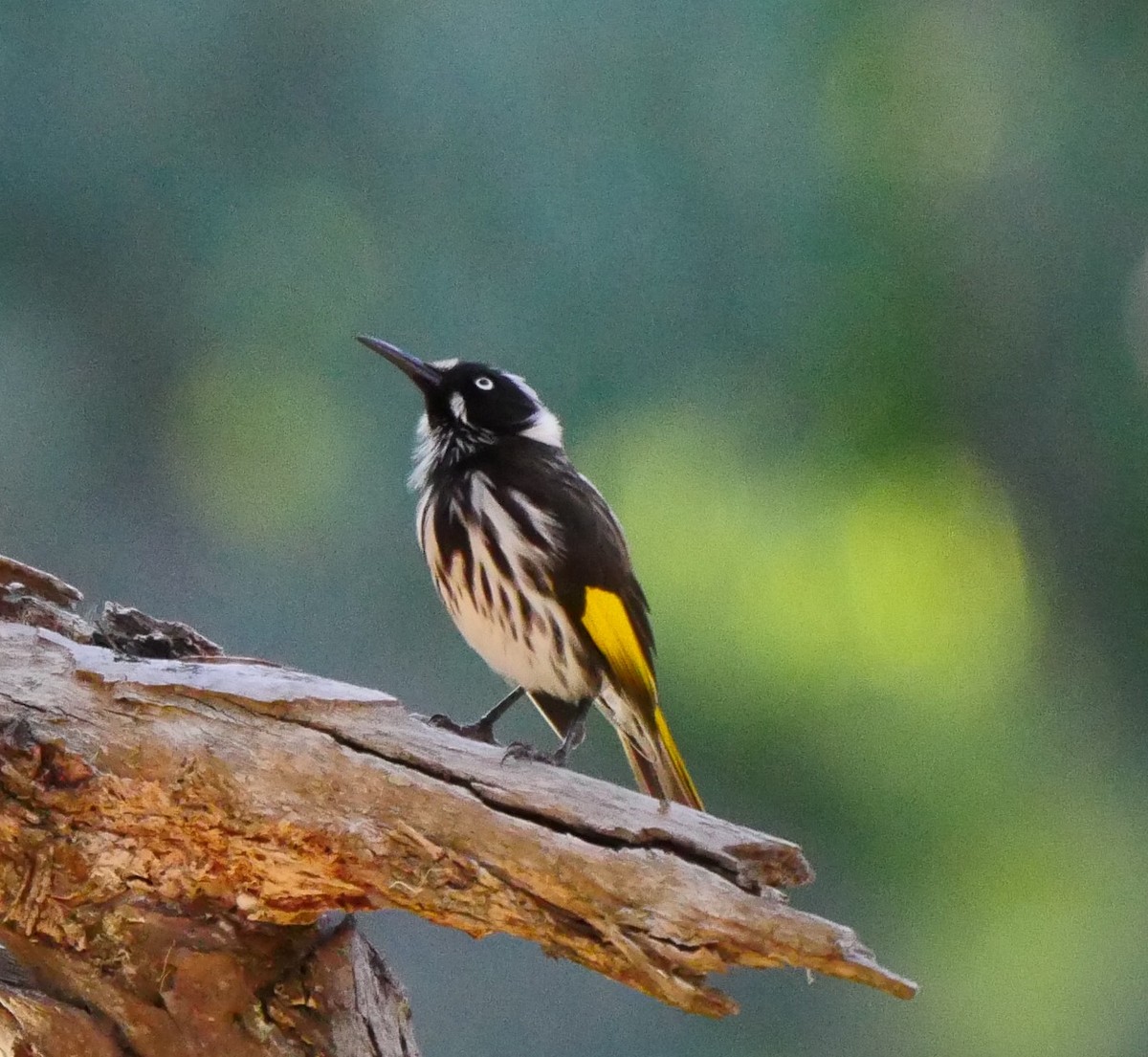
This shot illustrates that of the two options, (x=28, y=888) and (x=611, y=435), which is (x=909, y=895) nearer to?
(x=611, y=435)

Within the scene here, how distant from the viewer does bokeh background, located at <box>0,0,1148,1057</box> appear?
110 inches

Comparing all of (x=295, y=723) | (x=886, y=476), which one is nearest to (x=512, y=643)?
(x=295, y=723)

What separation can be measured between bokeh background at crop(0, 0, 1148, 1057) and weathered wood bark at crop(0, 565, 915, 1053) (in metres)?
1.16

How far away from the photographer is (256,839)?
157cm

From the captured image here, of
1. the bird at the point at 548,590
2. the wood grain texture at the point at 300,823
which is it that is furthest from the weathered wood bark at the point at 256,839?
the bird at the point at 548,590

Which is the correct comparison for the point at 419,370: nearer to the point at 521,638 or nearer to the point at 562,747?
the point at 521,638

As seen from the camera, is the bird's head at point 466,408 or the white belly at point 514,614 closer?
the white belly at point 514,614

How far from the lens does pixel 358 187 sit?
294 cm

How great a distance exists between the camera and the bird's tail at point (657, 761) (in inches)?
79.8

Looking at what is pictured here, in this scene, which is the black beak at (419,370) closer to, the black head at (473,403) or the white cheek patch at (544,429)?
the black head at (473,403)

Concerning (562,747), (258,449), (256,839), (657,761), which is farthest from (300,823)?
(258,449)

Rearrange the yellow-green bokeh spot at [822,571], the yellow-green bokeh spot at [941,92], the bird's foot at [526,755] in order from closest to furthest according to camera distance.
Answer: the bird's foot at [526,755], the yellow-green bokeh spot at [822,571], the yellow-green bokeh spot at [941,92]

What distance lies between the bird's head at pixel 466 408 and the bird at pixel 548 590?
2.1 inches

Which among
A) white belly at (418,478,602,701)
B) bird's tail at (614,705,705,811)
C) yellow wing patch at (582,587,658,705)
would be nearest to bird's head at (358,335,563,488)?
white belly at (418,478,602,701)
